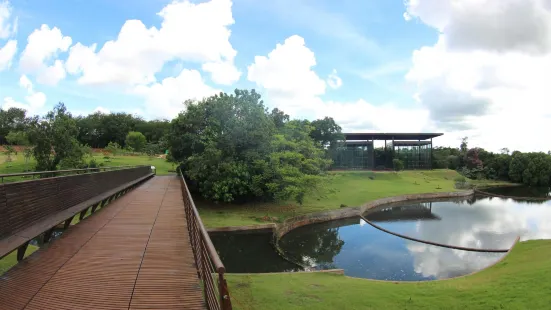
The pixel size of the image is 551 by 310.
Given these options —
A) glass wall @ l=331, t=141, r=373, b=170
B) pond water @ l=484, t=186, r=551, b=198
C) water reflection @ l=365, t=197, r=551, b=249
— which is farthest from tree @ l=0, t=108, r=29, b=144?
pond water @ l=484, t=186, r=551, b=198

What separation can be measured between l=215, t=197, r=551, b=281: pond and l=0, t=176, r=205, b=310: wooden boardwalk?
264 inches

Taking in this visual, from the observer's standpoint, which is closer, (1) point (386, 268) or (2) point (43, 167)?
(1) point (386, 268)

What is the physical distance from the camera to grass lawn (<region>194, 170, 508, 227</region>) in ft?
62.3

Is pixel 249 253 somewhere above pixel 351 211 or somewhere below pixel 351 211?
below

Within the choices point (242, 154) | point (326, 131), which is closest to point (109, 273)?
point (242, 154)

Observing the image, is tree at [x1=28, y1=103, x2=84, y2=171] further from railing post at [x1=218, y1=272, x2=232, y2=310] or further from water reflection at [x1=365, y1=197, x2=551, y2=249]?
railing post at [x1=218, y1=272, x2=232, y2=310]

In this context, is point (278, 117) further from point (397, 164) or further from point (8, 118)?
point (8, 118)

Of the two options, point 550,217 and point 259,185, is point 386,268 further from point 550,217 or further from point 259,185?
point 550,217

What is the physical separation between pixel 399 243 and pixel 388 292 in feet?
31.0

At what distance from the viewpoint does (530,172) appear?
159ft

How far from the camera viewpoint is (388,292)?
795cm

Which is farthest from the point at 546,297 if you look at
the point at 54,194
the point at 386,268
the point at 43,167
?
the point at 43,167

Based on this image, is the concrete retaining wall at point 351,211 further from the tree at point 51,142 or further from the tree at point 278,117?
the tree at point 51,142

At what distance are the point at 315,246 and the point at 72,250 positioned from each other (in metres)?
12.8
